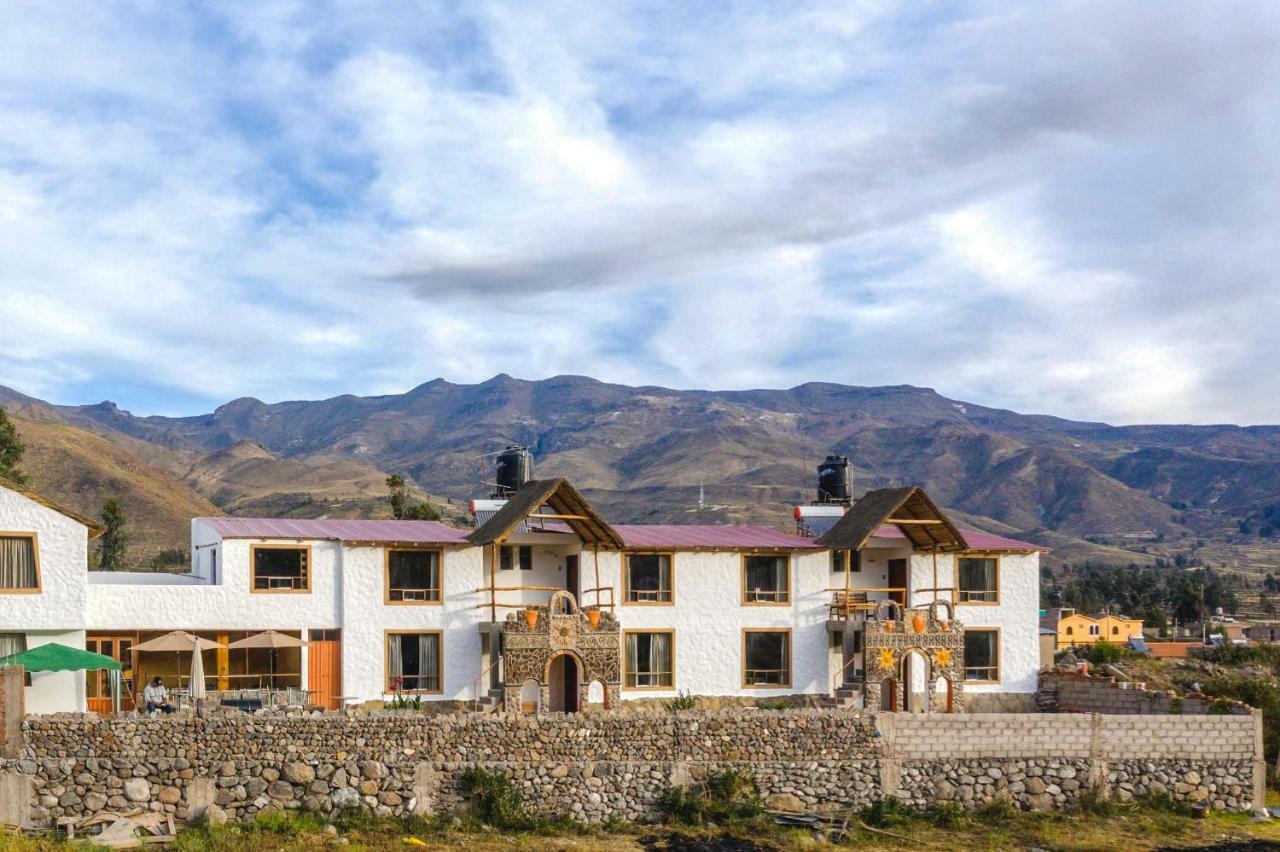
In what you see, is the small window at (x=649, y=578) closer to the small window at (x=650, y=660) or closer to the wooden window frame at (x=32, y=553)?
the small window at (x=650, y=660)

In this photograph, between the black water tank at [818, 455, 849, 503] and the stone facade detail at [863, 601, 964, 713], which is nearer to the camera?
the stone facade detail at [863, 601, 964, 713]

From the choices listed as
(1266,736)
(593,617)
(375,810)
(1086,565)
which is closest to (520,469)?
(593,617)

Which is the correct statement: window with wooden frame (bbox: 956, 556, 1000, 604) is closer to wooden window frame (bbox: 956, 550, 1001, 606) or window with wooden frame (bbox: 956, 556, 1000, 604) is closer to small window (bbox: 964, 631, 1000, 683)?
wooden window frame (bbox: 956, 550, 1001, 606)

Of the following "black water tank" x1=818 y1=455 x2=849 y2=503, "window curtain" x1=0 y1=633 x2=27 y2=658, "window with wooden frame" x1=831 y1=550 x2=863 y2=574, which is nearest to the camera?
"window curtain" x1=0 y1=633 x2=27 y2=658

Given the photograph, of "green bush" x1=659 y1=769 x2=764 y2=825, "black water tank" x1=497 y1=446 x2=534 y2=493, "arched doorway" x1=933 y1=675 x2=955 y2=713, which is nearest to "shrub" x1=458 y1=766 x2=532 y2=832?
"green bush" x1=659 y1=769 x2=764 y2=825

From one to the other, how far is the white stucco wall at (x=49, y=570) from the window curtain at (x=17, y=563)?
241 mm

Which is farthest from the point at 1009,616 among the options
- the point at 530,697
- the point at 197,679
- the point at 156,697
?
the point at 156,697

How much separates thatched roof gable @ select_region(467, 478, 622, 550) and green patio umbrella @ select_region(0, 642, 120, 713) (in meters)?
11.5

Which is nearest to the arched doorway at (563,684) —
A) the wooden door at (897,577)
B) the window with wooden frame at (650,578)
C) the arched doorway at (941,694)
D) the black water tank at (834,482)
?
the window with wooden frame at (650,578)

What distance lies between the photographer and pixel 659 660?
1629 inches

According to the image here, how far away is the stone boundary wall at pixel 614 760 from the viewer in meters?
29.9

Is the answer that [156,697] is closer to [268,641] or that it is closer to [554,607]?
[268,641]

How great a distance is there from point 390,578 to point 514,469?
886 cm

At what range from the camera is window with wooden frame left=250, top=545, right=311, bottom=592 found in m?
38.2
